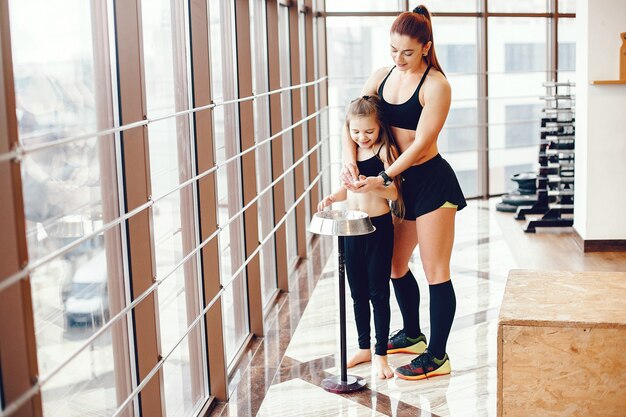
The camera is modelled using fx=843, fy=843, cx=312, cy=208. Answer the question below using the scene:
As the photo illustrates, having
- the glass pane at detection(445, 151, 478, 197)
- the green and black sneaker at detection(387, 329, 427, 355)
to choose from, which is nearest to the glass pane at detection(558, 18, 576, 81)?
the glass pane at detection(445, 151, 478, 197)

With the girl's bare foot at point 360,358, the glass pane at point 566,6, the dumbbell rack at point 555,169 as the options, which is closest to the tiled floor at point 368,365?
the girl's bare foot at point 360,358

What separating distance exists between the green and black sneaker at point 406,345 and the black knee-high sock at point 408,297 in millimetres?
40

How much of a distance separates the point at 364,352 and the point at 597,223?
2.57m

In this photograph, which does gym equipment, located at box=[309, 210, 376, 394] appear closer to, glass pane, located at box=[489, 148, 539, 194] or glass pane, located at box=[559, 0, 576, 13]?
glass pane, located at box=[489, 148, 539, 194]

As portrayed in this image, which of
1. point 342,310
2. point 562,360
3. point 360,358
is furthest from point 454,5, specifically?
point 562,360

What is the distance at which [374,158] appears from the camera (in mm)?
3080

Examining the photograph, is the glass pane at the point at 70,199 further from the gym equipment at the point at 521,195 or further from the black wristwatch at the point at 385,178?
→ the gym equipment at the point at 521,195

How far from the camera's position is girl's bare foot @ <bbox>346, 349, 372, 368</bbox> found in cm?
324

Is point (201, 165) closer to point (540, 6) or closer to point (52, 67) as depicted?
point (52, 67)

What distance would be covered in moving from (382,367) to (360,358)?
0.43ft

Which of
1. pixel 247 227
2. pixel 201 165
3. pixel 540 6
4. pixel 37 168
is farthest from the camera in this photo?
pixel 540 6

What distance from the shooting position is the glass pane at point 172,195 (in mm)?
2484

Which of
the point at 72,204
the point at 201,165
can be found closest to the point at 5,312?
the point at 72,204

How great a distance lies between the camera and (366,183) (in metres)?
2.96
